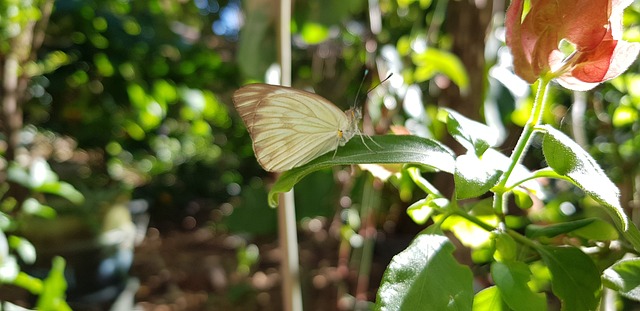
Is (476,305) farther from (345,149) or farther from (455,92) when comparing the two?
(455,92)

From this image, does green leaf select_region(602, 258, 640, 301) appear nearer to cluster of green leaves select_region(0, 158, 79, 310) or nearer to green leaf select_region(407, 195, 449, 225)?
green leaf select_region(407, 195, 449, 225)

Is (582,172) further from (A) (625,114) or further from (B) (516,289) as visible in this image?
(A) (625,114)

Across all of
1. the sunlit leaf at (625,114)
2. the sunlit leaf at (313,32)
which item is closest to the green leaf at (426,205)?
the sunlit leaf at (625,114)

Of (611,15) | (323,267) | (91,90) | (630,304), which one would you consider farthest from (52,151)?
(611,15)

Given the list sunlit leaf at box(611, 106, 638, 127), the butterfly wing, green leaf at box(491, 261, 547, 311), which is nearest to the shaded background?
sunlit leaf at box(611, 106, 638, 127)

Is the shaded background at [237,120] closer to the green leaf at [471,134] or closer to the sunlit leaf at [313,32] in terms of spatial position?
the sunlit leaf at [313,32]

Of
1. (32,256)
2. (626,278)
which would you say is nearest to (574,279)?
(626,278)
